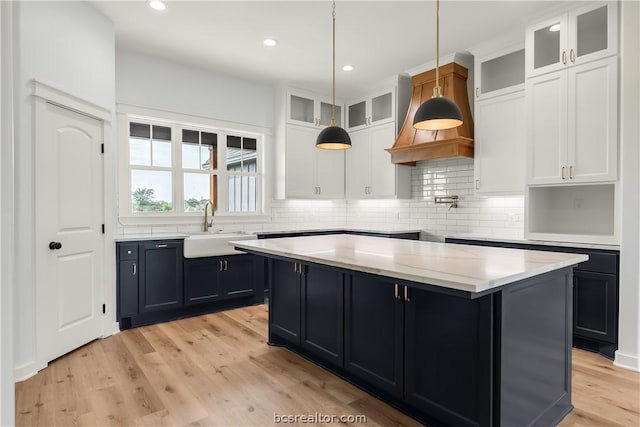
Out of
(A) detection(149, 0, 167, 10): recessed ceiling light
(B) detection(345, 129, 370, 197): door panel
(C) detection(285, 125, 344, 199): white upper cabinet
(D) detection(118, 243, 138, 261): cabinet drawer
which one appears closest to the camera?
(A) detection(149, 0, 167, 10): recessed ceiling light

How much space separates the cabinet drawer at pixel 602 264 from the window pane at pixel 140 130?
16.1ft

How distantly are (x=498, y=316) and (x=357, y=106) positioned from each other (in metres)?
4.86

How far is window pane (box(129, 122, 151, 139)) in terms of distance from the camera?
4.51 meters

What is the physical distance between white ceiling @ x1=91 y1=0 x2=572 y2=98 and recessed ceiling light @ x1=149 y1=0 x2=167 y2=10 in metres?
0.06

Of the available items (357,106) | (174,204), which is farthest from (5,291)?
(357,106)

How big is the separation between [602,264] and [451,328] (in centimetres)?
211

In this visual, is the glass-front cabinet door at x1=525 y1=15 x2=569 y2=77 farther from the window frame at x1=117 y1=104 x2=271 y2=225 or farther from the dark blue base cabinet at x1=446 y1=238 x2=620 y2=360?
the window frame at x1=117 y1=104 x2=271 y2=225

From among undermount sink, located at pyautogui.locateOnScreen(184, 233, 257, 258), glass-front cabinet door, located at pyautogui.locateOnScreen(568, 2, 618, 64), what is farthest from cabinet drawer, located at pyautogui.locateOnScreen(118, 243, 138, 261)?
glass-front cabinet door, located at pyautogui.locateOnScreen(568, 2, 618, 64)

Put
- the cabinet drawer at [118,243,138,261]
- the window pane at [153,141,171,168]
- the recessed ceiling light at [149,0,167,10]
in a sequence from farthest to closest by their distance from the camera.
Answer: the window pane at [153,141,171,168] < the cabinet drawer at [118,243,138,261] < the recessed ceiling light at [149,0,167,10]

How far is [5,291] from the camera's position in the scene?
2.30ft

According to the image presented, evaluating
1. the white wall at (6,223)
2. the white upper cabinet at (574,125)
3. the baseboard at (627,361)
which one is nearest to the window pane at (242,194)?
the white upper cabinet at (574,125)

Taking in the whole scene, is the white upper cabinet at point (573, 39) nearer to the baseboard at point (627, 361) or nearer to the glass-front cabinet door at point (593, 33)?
the glass-front cabinet door at point (593, 33)

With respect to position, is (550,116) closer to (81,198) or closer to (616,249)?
(616,249)

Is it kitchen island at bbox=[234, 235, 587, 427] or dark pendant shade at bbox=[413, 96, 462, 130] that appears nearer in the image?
kitchen island at bbox=[234, 235, 587, 427]
